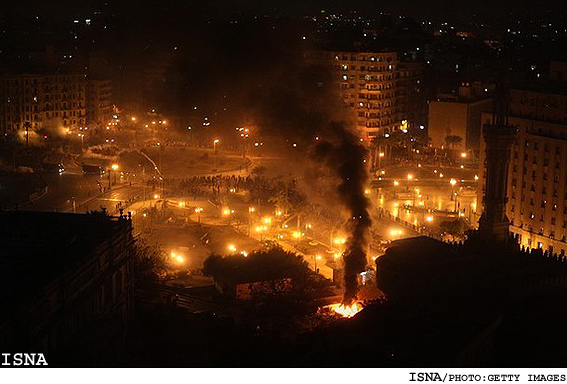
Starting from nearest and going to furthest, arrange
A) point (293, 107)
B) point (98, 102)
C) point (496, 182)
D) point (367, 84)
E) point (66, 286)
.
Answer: point (66, 286) → point (496, 182) → point (293, 107) → point (367, 84) → point (98, 102)

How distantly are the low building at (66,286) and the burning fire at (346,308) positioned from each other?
494 cm

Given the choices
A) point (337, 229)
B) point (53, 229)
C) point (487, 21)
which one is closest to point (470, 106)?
point (337, 229)

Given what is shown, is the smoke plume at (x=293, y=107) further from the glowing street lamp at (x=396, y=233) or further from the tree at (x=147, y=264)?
the tree at (x=147, y=264)

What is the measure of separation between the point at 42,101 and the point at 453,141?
79.2 ft

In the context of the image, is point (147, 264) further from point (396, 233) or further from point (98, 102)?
point (98, 102)

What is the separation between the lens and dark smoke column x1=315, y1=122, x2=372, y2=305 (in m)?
22.2

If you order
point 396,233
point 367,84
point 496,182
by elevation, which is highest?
point 367,84

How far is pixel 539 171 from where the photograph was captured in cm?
3084

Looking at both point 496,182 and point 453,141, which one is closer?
point 496,182

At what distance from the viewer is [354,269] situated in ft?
72.8

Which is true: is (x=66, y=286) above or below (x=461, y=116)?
below

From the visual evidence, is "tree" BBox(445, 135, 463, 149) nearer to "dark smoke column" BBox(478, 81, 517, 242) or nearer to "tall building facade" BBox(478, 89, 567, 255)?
"tall building facade" BBox(478, 89, 567, 255)

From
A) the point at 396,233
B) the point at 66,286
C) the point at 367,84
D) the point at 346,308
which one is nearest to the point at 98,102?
the point at 367,84

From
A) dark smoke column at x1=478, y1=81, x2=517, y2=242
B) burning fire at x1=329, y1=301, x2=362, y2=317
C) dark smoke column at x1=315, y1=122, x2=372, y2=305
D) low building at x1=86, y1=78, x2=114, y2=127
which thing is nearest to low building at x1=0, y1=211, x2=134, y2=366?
burning fire at x1=329, y1=301, x2=362, y2=317
